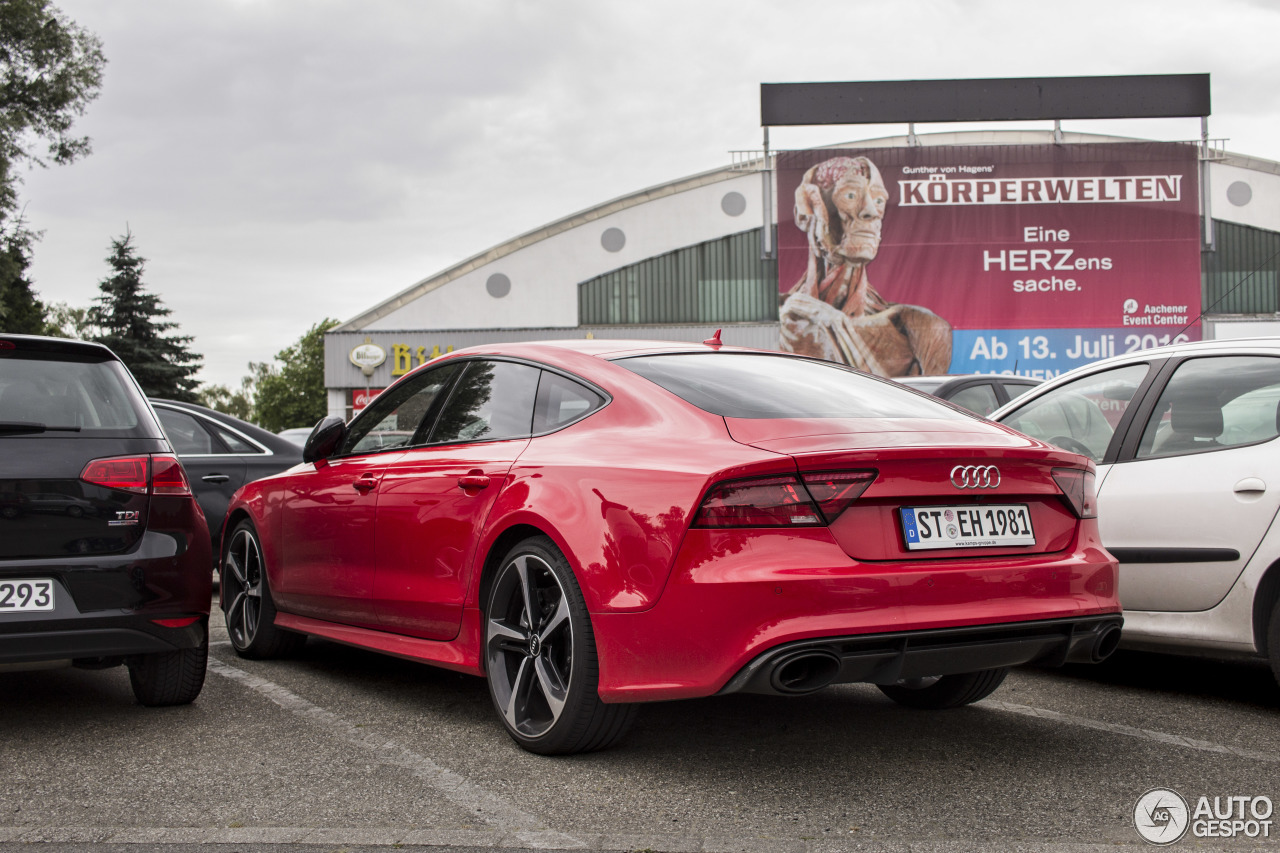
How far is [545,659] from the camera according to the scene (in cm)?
382

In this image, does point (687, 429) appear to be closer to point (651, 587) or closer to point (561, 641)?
point (651, 587)

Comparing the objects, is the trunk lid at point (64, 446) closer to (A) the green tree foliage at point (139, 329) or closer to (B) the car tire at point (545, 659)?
(B) the car tire at point (545, 659)

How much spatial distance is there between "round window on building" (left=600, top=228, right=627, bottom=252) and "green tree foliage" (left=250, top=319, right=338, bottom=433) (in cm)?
4389

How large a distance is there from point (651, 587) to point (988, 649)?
0.96 metres

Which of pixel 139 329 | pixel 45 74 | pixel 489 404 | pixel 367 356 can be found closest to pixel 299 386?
pixel 139 329

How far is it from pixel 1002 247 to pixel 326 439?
3564cm

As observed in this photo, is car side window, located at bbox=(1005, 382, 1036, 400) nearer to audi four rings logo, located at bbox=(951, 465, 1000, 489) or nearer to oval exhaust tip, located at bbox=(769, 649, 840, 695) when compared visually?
audi four rings logo, located at bbox=(951, 465, 1000, 489)

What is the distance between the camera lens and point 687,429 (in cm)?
359

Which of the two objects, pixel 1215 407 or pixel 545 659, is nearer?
pixel 545 659

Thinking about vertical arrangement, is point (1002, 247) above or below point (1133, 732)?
above

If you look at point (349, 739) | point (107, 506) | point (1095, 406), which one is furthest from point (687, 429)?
point (1095, 406)

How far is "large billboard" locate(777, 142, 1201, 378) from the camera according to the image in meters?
37.2

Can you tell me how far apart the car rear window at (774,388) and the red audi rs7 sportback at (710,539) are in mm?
14

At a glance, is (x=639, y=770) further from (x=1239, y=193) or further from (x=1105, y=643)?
(x=1239, y=193)
